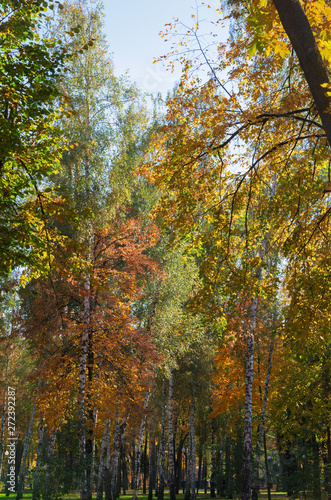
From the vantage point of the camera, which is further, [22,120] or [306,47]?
[22,120]

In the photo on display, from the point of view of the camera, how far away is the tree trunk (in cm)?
399

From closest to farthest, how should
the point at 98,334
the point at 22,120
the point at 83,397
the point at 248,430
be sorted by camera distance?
the point at 22,120, the point at 83,397, the point at 248,430, the point at 98,334

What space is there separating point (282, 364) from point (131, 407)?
8.66 metres

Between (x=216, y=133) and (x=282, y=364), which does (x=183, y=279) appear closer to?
(x=282, y=364)

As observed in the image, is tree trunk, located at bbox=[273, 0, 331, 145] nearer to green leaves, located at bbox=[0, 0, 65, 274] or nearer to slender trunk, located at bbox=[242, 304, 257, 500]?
green leaves, located at bbox=[0, 0, 65, 274]

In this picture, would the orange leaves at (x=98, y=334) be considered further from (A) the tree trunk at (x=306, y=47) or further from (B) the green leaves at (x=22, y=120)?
(A) the tree trunk at (x=306, y=47)

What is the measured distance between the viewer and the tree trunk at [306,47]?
3992mm

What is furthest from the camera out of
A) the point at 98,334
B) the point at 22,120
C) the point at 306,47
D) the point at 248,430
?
the point at 98,334

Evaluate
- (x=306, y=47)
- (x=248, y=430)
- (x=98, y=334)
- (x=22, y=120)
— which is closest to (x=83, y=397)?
(x=98, y=334)

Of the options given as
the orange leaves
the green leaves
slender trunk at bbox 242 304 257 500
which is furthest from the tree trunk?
the orange leaves

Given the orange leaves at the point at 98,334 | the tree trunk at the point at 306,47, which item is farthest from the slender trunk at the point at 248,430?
the tree trunk at the point at 306,47

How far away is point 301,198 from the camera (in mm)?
7453

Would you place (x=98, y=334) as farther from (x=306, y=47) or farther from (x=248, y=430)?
(x=306, y=47)

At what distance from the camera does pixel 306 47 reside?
4.07m
